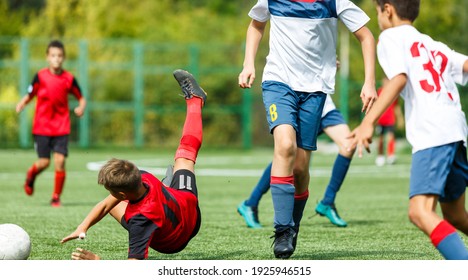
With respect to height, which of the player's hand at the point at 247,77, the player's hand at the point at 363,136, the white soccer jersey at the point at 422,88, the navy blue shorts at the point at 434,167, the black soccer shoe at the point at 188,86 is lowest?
the black soccer shoe at the point at 188,86

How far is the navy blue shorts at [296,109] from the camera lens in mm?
6773

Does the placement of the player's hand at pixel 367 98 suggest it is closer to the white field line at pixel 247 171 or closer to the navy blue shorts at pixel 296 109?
the navy blue shorts at pixel 296 109

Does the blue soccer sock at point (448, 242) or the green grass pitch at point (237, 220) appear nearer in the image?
the blue soccer sock at point (448, 242)

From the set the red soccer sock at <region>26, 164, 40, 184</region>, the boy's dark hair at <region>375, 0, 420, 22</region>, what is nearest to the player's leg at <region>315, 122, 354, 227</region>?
the boy's dark hair at <region>375, 0, 420, 22</region>

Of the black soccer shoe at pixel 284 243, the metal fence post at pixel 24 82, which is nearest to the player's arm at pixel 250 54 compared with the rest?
the black soccer shoe at pixel 284 243

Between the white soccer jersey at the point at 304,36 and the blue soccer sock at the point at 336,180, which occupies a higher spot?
the white soccer jersey at the point at 304,36

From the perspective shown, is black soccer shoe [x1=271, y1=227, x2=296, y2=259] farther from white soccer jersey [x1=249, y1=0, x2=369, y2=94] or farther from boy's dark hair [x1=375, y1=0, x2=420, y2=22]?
boy's dark hair [x1=375, y1=0, x2=420, y2=22]

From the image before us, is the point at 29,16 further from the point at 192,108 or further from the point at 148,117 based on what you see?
the point at 192,108

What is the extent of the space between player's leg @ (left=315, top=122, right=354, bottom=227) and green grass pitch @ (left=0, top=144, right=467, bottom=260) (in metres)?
0.14

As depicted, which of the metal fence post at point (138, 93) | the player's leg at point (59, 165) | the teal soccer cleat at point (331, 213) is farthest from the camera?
the metal fence post at point (138, 93)

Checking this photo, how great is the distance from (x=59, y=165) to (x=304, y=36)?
5295mm

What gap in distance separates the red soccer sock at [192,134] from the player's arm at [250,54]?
29.2 inches
